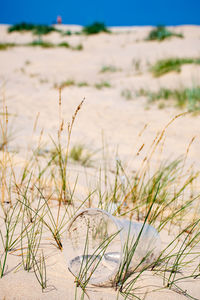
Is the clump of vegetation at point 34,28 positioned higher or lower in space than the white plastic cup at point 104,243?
higher

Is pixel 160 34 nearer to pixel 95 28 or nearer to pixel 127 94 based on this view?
pixel 95 28

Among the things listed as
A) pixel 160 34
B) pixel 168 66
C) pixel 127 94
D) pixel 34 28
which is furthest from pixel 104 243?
pixel 34 28

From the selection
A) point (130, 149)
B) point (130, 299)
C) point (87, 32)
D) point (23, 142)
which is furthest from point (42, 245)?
point (87, 32)

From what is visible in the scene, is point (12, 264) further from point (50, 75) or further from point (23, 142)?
point (50, 75)

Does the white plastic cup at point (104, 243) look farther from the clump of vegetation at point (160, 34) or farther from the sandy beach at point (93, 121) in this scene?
the clump of vegetation at point (160, 34)

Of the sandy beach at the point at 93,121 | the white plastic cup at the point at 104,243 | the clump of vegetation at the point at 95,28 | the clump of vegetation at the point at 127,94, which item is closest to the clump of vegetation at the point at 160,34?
the sandy beach at the point at 93,121

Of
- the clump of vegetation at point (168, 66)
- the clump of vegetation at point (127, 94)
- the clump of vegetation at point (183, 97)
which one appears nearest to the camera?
the clump of vegetation at point (183, 97)

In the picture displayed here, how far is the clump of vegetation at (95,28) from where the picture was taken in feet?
58.9

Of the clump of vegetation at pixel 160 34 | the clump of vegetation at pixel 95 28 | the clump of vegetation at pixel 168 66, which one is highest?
the clump of vegetation at pixel 95 28

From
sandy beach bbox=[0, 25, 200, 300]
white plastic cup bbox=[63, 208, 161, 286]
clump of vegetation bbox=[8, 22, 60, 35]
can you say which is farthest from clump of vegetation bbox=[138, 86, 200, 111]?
clump of vegetation bbox=[8, 22, 60, 35]

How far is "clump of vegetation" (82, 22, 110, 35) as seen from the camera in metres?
18.0

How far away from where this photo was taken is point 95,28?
1812cm

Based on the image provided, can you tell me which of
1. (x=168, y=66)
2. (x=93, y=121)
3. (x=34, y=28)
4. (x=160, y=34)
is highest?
(x=34, y=28)

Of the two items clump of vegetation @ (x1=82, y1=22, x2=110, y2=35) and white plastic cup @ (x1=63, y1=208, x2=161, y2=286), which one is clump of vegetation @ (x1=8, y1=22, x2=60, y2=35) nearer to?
clump of vegetation @ (x1=82, y1=22, x2=110, y2=35)
